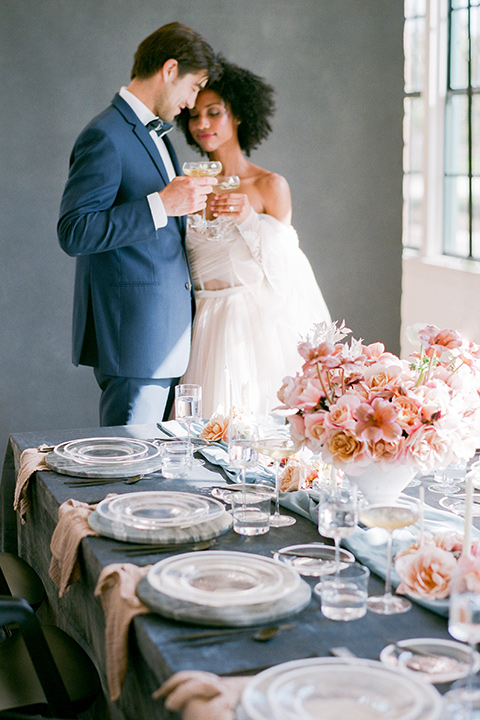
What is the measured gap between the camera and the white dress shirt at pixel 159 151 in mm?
2706

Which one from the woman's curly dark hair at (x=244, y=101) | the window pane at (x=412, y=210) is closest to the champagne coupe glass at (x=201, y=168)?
the woman's curly dark hair at (x=244, y=101)

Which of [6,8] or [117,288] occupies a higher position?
[6,8]

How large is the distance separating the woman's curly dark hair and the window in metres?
2.63

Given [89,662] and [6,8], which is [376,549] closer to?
[89,662]

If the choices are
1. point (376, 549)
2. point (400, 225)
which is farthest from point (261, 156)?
point (376, 549)

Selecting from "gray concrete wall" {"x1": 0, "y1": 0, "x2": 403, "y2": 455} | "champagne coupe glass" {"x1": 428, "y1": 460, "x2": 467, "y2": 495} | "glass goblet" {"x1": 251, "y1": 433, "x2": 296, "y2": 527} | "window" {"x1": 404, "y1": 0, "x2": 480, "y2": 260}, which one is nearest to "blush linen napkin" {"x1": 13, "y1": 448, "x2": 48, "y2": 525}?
"glass goblet" {"x1": 251, "y1": 433, "x2": 296, "y2": 527}

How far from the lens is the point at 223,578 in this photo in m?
1.26

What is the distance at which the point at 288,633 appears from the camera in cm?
112

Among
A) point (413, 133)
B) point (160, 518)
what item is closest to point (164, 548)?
point (160, 518)

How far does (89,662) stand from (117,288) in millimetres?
1540

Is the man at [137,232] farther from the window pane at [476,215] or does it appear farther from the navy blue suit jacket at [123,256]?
the window pane at [476,215]

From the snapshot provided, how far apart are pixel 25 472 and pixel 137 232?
39.9 inches

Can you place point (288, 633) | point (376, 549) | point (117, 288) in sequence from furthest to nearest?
point (117, 288) → point (376, 549) → point (288, 633)

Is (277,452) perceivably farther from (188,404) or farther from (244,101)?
(244,101)
